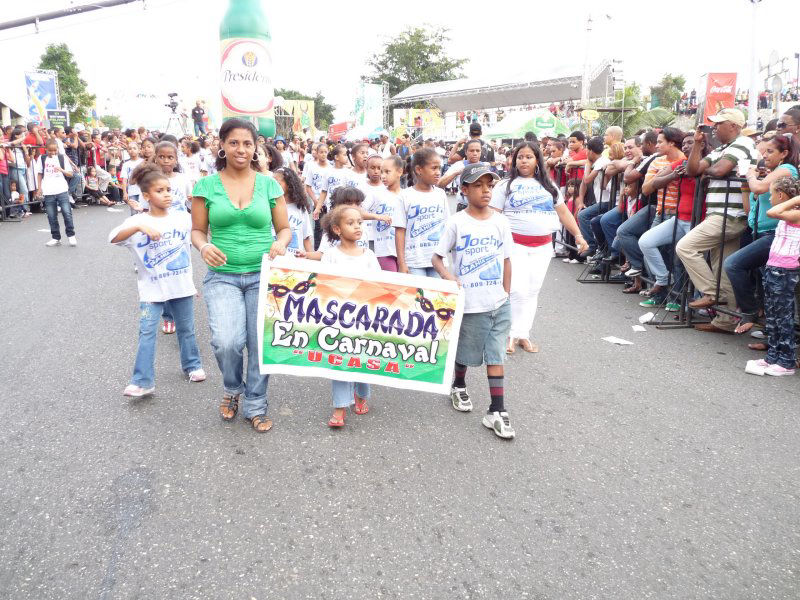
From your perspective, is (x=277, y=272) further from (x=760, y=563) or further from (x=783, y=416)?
(x=783, y=416)

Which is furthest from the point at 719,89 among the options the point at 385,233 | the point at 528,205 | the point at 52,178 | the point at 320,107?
the point at 320,107

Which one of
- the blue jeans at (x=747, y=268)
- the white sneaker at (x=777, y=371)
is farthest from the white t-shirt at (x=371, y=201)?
the white sneaker at (x=777, y=371)

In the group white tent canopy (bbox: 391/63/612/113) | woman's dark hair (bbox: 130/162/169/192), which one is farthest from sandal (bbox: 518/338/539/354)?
white tent canopy (bbox: 391/63/612/113)

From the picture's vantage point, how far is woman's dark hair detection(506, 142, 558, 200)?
5.47 m

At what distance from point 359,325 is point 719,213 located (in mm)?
4208

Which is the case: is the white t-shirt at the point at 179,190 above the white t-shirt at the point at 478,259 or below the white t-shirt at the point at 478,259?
above

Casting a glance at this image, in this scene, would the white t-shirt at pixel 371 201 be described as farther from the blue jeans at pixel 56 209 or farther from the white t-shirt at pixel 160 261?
the blue jeans at pixel 56 209

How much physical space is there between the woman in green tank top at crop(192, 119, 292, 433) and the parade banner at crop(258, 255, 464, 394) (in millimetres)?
153

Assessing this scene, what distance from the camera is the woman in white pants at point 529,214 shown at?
215 inches

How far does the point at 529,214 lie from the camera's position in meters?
5.52

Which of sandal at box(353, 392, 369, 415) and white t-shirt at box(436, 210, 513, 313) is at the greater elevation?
white t-shirt at box(436, 210, 513, 313)

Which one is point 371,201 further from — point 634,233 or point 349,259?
point 634,233

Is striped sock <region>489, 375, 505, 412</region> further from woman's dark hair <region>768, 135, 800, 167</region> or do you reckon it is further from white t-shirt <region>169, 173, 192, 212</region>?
white t-shirt <region>169, 173, 192, 212</region>

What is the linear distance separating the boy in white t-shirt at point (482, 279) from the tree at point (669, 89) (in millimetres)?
48003
